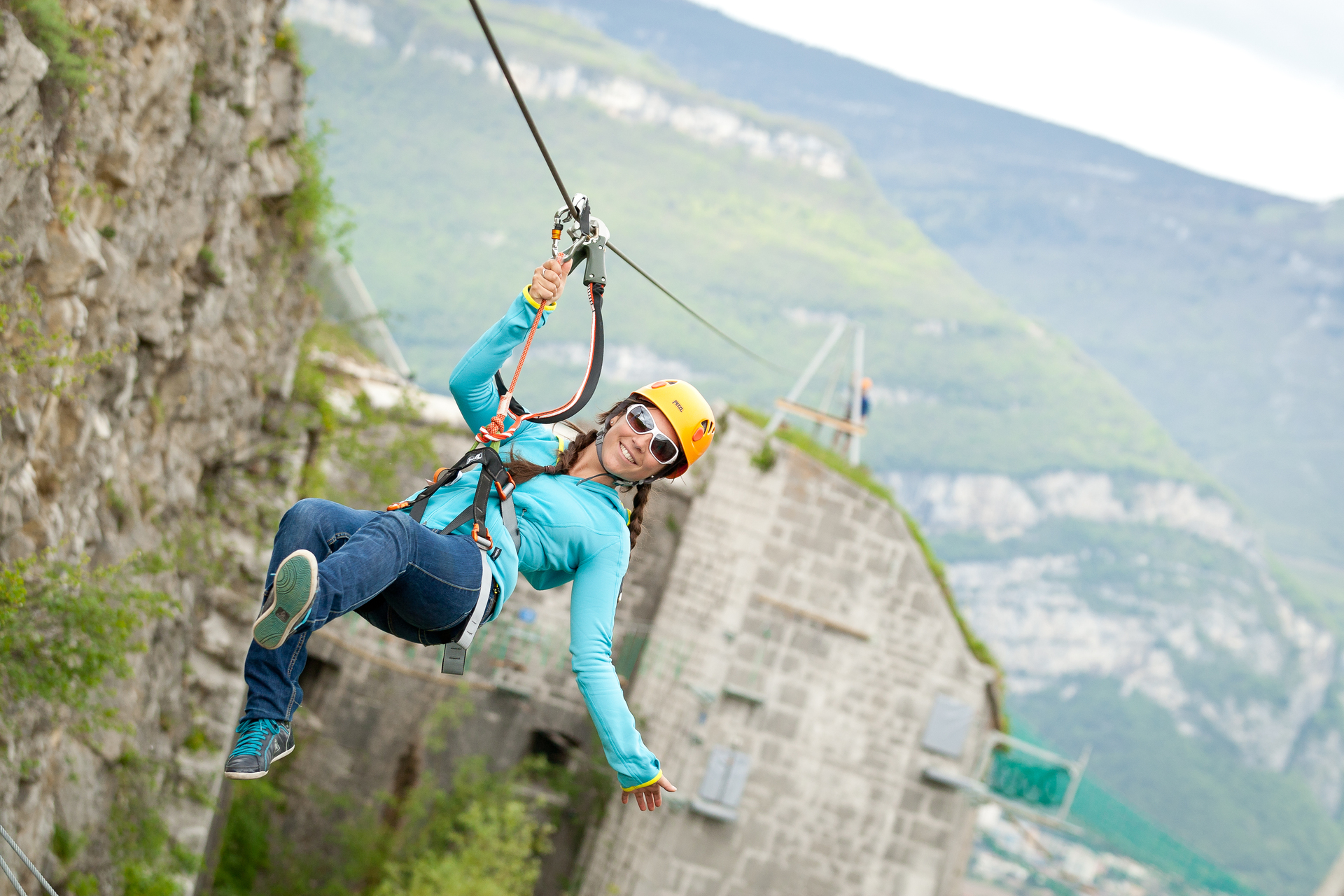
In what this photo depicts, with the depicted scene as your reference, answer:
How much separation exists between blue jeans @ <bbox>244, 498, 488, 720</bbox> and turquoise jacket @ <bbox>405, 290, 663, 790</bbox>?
23 centimetres

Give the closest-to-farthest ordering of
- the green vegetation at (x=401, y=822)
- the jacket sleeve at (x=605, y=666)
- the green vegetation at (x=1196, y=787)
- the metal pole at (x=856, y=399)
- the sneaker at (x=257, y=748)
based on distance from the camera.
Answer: the sneaker at (x=257, y=748) → the jacket sleeve at (x=605, y=666) → the green vegetation at (x=401, y=822) → the metal pole at (x=856, y=399) → the green vegetation at (x=1196, y=787)

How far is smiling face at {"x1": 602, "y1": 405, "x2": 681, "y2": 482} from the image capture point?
506cm

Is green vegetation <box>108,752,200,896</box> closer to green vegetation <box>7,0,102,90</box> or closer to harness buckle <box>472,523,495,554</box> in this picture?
green vegetation <box>7,0,102,90</box>

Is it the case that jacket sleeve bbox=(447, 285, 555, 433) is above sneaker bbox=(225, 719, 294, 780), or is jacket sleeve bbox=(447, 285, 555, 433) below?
above

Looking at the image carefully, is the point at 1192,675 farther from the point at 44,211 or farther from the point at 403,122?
the point at 44,211

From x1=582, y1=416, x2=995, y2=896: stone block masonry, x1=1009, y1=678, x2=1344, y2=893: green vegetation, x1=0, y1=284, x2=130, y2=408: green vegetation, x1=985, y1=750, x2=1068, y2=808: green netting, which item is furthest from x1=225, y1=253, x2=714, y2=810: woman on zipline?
x1=1009, y1=678, x2=1344, y2=893: green vegetation

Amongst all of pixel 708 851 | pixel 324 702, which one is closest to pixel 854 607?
pixel 708 851

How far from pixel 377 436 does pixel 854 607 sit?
8069mm

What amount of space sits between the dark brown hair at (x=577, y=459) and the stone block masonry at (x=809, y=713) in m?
13.0

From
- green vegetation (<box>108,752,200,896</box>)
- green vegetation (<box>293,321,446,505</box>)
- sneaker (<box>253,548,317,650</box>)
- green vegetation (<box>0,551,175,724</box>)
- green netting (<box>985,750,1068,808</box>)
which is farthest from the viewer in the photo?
green netting (<box>985,750,1068,808</box>)

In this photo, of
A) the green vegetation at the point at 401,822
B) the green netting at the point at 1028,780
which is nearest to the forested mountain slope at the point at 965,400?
the green vegetation at the point at 401,822

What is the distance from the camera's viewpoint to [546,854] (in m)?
21.0

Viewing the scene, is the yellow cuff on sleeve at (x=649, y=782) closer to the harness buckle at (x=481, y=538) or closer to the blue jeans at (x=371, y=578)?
the blue jeans at (x=371, y=578)

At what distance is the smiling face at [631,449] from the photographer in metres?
5.06
